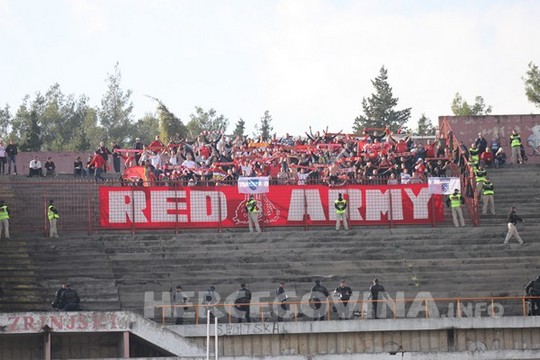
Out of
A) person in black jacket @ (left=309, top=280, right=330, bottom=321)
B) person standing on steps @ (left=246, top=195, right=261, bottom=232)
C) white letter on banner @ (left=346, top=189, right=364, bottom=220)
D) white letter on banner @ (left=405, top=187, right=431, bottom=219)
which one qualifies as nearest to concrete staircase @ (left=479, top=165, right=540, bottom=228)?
white letter on banner @ (left=405, top=187, right=431, bottom=219)

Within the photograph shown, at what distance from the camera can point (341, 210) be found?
46656mm

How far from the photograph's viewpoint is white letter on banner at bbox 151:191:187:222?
46500mm

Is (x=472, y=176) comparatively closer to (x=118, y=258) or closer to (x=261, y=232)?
(x=261, y=232)

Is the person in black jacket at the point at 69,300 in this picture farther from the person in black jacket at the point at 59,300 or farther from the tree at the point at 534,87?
the tree at the point at 534,87

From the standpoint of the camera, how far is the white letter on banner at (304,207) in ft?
155

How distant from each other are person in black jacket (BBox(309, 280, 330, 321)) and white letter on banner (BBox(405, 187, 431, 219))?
23.9 feet

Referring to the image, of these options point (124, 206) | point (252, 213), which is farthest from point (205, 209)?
point (124, 206)

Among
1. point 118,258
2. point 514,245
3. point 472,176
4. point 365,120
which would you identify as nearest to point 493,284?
point 514,245

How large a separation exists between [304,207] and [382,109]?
49.0 m

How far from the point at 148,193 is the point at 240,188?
113 inches

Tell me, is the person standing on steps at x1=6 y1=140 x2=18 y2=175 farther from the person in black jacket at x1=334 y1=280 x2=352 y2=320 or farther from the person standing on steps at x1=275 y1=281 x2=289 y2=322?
the person in black jacket at x1=334 y1=280 x2=352 y2=320

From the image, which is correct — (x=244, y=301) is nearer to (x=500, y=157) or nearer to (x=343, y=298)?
(x=343, y=298)

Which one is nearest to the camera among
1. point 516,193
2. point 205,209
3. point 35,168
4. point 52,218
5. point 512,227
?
point 52,218

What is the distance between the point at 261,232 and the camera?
46344 mm
